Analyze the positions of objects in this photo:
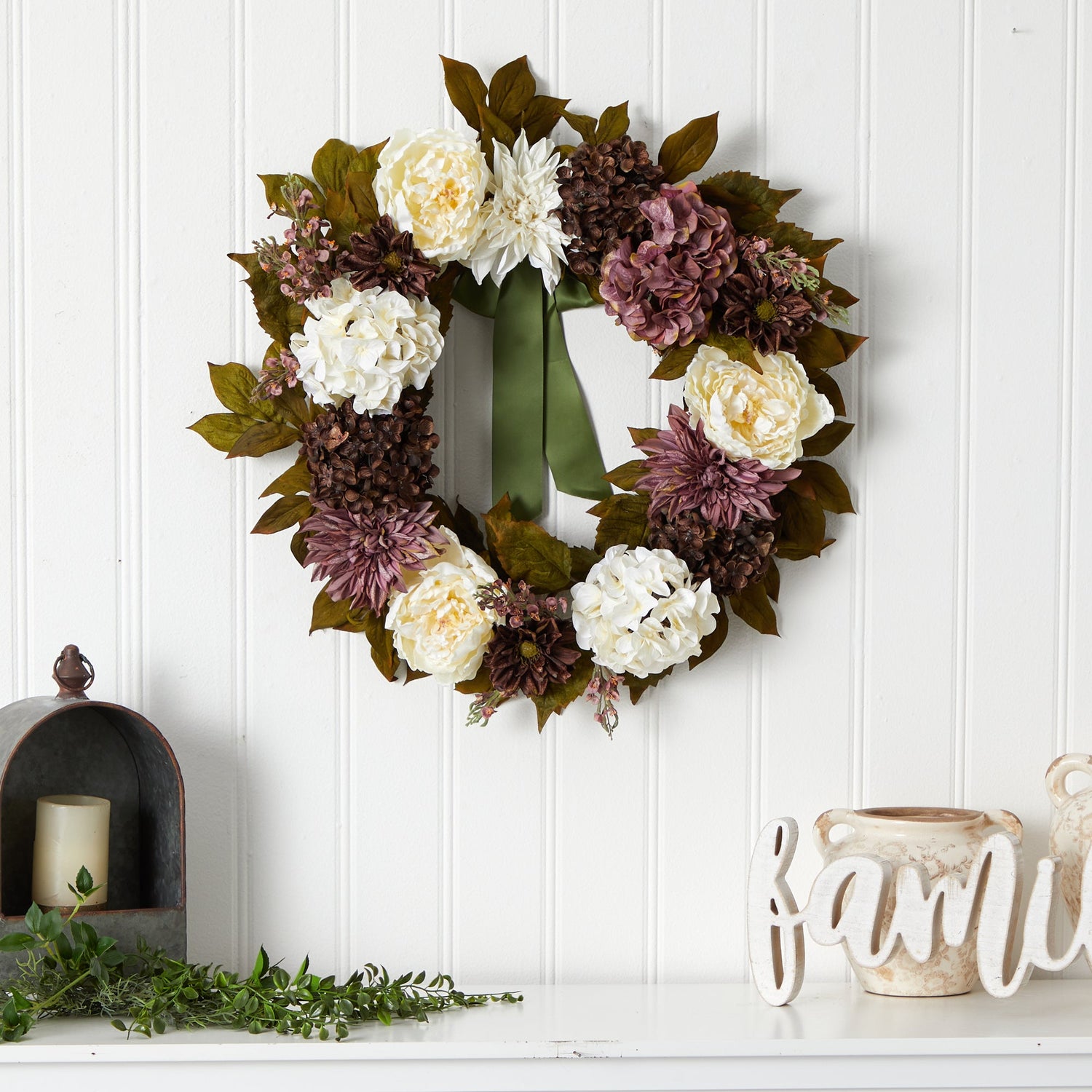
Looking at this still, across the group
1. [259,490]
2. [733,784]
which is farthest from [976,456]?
[259,490]

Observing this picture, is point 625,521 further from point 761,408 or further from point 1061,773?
point 1061,773

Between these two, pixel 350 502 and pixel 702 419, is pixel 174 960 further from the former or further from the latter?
pixel 702 419

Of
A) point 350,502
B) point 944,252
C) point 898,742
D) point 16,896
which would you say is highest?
point 944,252

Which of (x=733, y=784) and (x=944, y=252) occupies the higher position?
(x=944, y=252)

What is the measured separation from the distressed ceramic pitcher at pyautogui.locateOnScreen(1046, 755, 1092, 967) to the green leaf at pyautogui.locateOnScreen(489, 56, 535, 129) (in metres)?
0.87

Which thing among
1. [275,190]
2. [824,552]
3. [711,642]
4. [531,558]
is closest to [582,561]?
[531,558]

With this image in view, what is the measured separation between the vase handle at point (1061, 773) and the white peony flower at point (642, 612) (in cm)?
39

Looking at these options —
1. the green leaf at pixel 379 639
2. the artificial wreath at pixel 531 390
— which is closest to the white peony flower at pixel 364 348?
the artificial wreath at pixel 531 390

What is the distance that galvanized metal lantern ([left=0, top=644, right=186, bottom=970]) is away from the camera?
984mm

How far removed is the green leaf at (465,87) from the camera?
107 centimetres

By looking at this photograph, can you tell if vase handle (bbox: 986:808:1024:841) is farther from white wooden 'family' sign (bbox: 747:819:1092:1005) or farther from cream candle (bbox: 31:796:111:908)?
cream candle (bbox: 31:796:111:908)

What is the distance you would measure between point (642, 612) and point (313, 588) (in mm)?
359

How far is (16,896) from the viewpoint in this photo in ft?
3.33

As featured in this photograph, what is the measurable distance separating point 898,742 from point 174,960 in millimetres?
771
